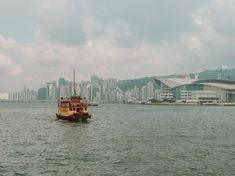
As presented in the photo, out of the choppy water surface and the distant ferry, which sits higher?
the distant ferry

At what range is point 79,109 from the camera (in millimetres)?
79375

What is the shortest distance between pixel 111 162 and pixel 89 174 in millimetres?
4870

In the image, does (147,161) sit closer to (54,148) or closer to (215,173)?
(215,173)

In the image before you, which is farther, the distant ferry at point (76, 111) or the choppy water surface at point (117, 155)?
the distant ferry at point (76, 111)

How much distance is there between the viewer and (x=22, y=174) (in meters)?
30.1

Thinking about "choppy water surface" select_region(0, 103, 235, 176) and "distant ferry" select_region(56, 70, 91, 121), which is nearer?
"choppy water surface" select_region(0, 103, 235, 176)

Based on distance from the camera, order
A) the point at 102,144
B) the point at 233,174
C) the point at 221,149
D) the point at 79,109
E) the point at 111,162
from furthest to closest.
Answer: the point at 79,109 < the point at 102,144 < the point at 221,149 < the point at 111,162 < the point at 233,174

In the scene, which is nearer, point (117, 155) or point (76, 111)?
point (117, 155)

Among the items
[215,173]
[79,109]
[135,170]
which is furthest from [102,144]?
[79,109]

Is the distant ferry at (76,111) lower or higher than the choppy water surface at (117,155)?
higher

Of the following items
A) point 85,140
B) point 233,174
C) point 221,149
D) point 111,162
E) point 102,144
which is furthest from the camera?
point 85,140

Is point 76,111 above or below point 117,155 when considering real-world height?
above

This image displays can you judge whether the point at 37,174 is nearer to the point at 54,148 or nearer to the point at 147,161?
the point at 147,161

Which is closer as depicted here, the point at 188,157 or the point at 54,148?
the point at 188,157
